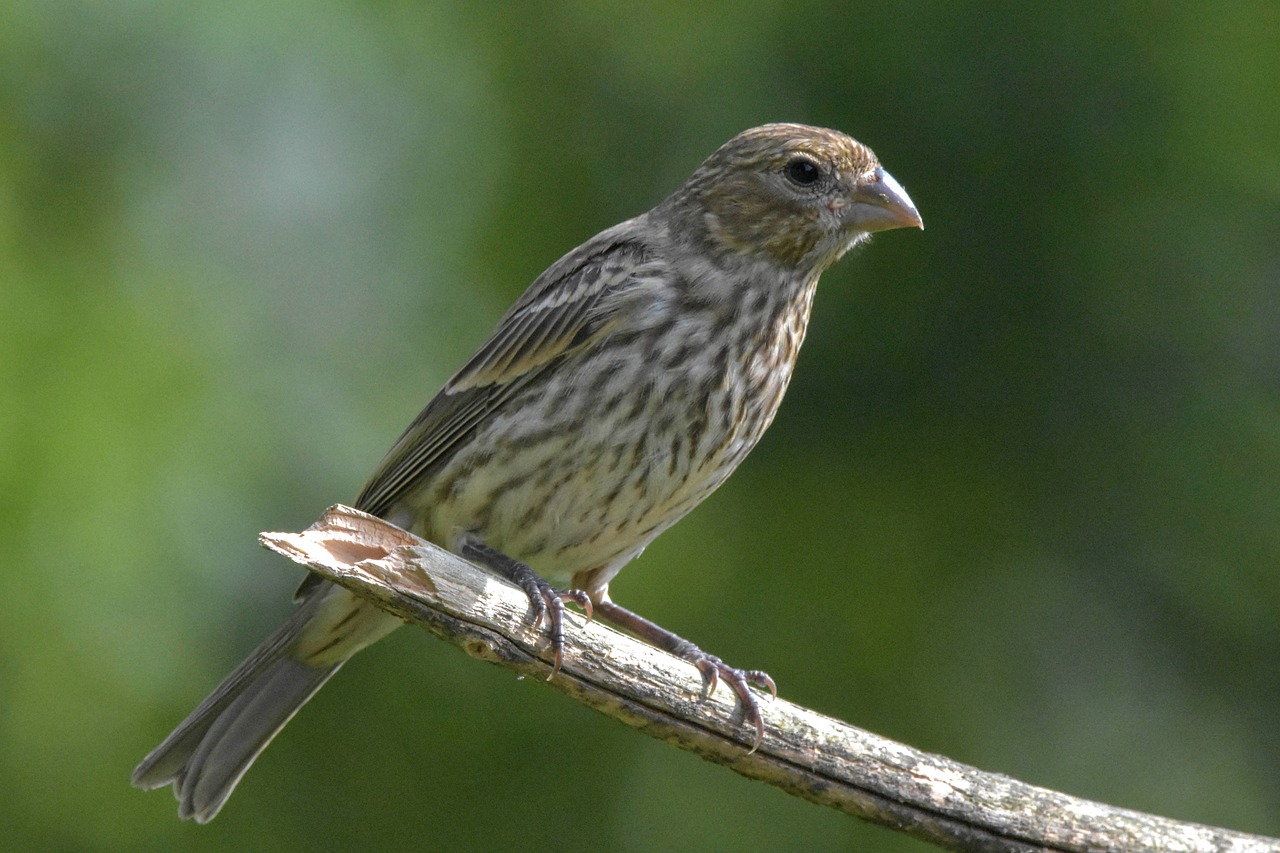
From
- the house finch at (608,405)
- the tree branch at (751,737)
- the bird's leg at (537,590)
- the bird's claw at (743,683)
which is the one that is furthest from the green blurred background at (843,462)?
the tree branch at (751,737)

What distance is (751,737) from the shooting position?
12.5 ft

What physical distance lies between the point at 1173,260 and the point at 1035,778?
1785 millimetres

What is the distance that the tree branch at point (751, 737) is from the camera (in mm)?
3541

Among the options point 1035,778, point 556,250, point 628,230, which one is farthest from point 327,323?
point 1035,778

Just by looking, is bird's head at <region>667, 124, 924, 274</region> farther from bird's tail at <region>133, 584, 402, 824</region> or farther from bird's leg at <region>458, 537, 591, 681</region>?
bird's tail at <region>133, 584, 402, 824</region>

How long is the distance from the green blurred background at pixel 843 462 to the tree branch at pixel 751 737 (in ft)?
4.96

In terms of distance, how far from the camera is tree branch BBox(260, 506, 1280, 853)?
3541 mm

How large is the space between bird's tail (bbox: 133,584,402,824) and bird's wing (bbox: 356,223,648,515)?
0.36 meters

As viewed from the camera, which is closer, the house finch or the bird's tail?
the house finch

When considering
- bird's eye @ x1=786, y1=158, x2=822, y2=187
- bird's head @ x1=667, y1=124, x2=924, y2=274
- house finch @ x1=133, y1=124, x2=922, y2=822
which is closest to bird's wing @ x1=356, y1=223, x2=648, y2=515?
house finch @ x1=133, y1=124, x2=922, y2=822

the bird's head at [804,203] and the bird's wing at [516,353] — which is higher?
the bird's head at [804,203]

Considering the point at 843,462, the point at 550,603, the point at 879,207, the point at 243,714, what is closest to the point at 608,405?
the point at 550,603

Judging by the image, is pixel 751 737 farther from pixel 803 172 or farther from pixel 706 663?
pixel 803 172

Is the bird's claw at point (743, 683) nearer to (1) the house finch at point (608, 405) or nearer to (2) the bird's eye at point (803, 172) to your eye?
(1) the house finch at point (608, 405)
